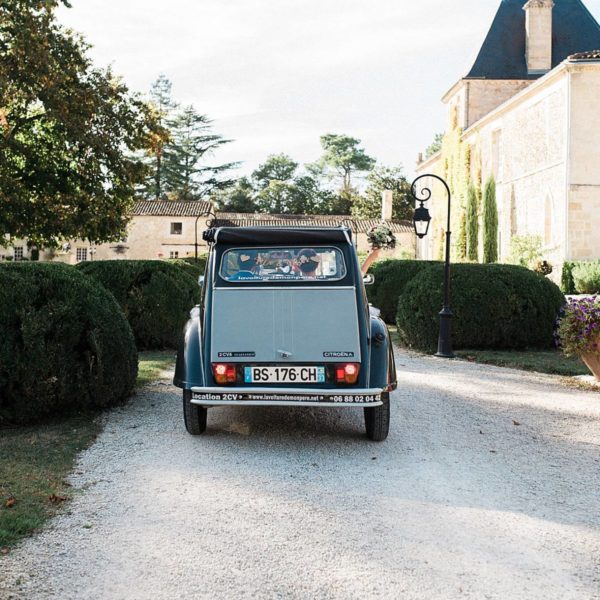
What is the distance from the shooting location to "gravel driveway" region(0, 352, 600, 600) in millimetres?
3340

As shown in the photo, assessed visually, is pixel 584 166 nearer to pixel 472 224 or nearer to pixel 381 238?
pixel 472 224

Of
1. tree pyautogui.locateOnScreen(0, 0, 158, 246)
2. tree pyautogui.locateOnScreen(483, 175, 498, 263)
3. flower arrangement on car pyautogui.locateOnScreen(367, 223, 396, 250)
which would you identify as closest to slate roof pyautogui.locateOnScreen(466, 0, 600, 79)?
tree pyautogui.locateOnScreen(483, 175, 498, 263)

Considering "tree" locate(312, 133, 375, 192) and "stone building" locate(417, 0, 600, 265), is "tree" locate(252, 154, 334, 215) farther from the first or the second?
"stone building" locate(417, 0, 600, 265)

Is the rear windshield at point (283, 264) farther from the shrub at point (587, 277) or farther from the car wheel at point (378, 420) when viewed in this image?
the shrub at point (587, 277)

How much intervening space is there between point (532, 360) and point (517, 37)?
37758 millimetres

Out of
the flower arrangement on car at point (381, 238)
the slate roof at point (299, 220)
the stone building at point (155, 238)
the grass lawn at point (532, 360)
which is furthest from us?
the slate roof at point (299, 220)

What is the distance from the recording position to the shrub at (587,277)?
2630 cm

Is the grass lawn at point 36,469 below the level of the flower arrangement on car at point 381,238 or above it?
below

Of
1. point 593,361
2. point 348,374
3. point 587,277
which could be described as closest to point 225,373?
point 348,374

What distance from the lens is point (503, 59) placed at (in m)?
44.0

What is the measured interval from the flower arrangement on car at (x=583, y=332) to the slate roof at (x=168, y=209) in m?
56.1

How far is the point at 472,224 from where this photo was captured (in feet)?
136

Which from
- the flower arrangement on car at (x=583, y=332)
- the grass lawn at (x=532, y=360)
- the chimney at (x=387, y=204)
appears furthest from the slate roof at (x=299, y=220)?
the flower arrangement on car at (x=583, y=332)

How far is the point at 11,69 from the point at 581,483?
62.7 ft
